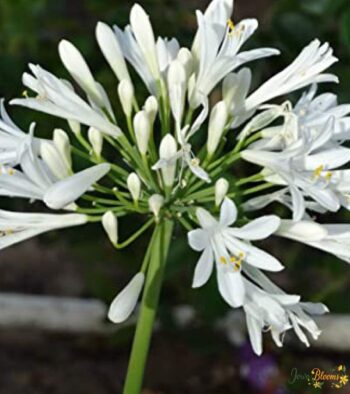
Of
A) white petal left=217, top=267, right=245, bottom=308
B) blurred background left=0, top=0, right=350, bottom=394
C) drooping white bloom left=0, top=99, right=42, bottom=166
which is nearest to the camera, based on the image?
white petal left=217, top=267, right=245, bottom=308

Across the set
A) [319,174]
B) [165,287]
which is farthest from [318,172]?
[165,287]

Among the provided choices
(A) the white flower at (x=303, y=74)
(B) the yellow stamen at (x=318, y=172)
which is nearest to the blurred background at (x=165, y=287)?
(A) the white flower at (x=303, y=74)

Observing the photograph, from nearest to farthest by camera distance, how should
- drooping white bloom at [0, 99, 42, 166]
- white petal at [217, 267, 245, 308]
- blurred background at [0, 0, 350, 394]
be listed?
white petal at [217, 267, 245, 308] < drooping white bloom at [0, 99, 42, 166] < blurred background at [0, 0, 350, 394]

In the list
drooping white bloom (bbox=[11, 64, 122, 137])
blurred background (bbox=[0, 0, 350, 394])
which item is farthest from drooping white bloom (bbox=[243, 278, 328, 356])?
blurred background (bbox=[0, 0, 350, 394])

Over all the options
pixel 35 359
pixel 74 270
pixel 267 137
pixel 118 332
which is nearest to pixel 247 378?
pixel 118 332

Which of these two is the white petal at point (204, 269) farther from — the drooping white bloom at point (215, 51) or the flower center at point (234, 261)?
the drooping white bloom at point (215, 51)

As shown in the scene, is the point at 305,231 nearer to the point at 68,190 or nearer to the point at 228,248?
the point at 228,248

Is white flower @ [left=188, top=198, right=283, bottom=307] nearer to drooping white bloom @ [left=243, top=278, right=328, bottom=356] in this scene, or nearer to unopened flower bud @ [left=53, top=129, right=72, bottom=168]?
drooping white bloom @ [left=243, top=278, right=328, bottom=356]
